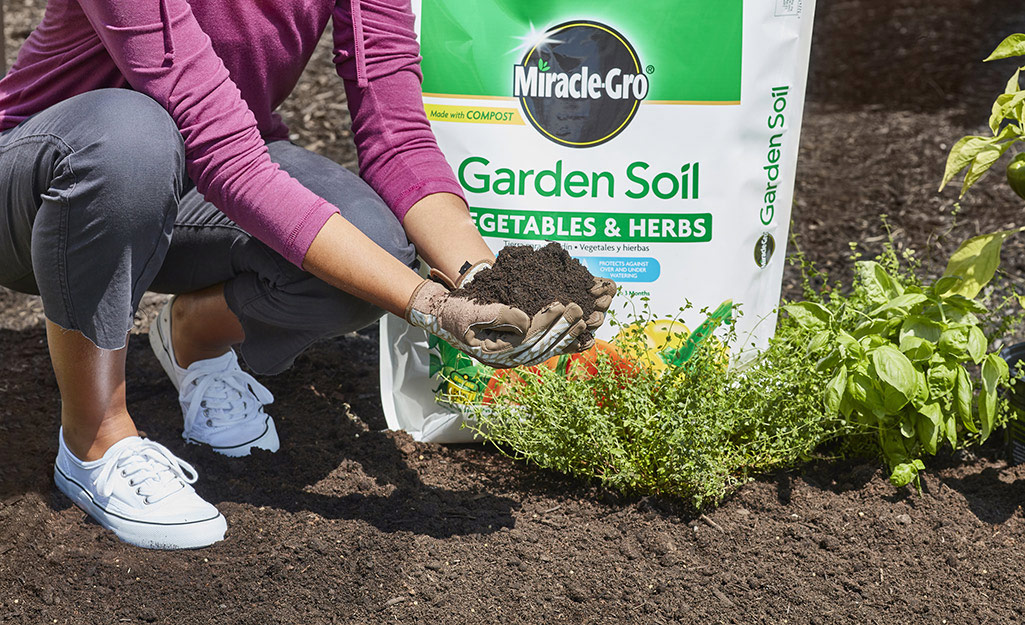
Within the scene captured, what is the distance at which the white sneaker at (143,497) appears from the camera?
1482 mm

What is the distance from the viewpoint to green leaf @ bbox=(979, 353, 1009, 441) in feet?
5.10

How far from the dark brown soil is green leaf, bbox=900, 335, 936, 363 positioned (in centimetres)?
23

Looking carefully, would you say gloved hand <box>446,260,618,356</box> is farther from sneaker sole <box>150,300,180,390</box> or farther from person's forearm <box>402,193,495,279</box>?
sneaker sole <box>150,300,180,390</box>

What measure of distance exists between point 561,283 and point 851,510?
69 centimetres

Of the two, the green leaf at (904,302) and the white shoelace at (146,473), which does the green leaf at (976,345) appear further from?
the white shoelace at (146,473)

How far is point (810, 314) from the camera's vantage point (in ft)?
5.57

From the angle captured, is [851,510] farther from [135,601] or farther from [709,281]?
[135,601]

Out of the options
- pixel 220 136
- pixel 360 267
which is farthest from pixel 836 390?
pixel 220 136

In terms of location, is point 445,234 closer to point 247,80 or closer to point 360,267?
point 360,267

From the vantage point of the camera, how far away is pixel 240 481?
65.2 inches

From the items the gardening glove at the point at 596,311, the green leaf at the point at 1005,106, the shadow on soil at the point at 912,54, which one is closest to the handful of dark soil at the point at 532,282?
the gardening glove at the point at 596,311

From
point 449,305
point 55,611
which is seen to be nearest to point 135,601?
point 55,611

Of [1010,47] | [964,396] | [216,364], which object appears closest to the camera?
[1010,47]

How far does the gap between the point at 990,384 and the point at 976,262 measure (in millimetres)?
198
